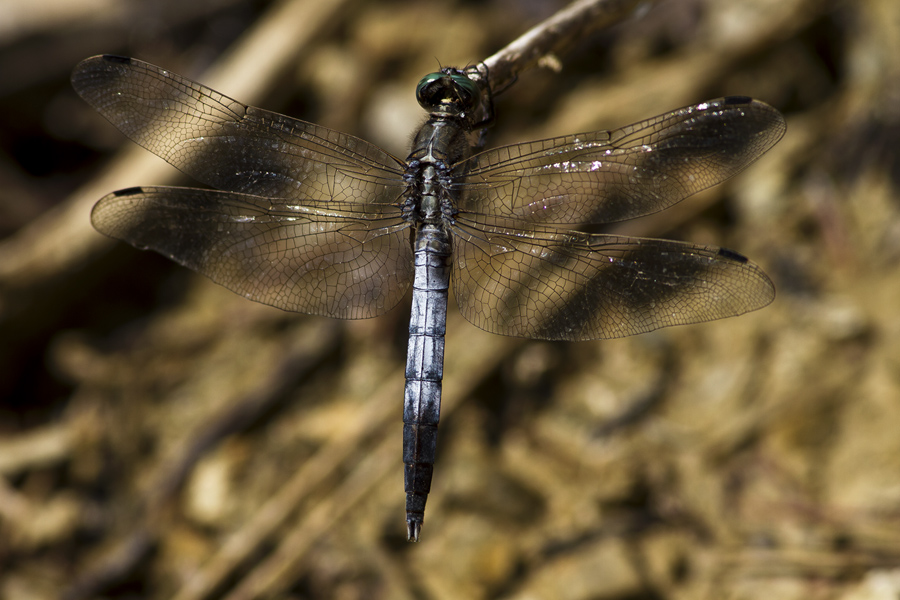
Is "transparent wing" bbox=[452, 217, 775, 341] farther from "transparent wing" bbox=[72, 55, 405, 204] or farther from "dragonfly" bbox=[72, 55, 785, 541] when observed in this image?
"transparent wing" bbox=[72, 55, 405, 204]

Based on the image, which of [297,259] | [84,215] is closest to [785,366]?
[297,259]

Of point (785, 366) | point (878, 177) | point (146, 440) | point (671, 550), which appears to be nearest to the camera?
point (671, 550)

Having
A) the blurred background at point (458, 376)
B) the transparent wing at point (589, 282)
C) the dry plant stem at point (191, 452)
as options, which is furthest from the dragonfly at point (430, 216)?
the dry plant stem at point (191, 452)

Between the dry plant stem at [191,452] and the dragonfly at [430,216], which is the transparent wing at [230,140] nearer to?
the dragonfly at [430,216]

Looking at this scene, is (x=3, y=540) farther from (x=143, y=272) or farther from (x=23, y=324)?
(x=143, y=272)

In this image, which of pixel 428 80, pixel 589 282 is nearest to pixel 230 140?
pixel 428 80
